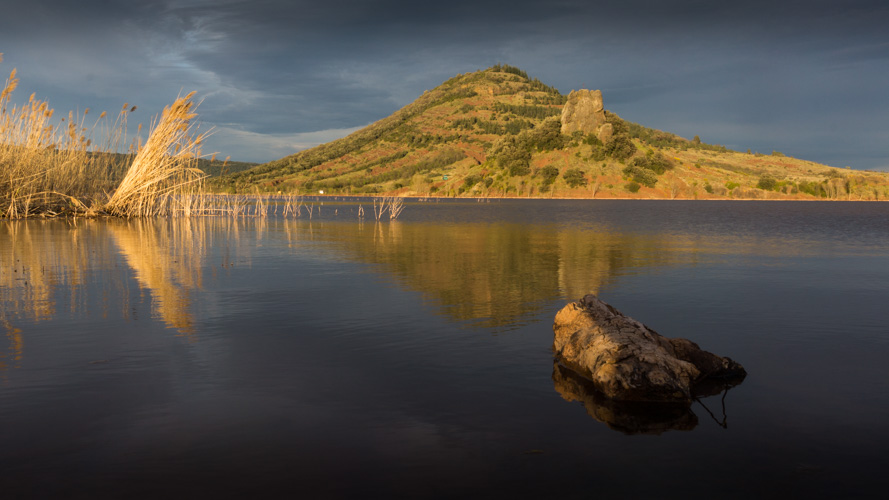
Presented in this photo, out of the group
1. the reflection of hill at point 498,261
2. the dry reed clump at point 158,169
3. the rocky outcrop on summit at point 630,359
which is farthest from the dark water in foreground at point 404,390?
the dry reed clump at point 158,169

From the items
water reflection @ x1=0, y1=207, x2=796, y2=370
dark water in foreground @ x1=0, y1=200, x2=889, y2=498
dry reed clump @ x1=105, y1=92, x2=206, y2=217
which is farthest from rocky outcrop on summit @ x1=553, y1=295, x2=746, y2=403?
dry reed clump @ x1=105, y1=92, x2=206, y2=217

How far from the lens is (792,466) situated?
543 centimetres

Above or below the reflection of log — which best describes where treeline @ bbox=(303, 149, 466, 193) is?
above

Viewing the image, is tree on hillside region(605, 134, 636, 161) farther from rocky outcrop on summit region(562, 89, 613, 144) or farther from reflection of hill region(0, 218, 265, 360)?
reflection of hill region(0, 218, 265, 360)

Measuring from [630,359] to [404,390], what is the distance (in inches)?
102

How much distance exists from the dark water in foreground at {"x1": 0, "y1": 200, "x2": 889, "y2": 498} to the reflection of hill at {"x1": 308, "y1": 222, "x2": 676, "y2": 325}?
177 millimetres

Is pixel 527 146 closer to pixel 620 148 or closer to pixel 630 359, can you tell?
pixel 620 148

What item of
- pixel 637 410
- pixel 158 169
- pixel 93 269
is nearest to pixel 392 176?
pixel 158 169

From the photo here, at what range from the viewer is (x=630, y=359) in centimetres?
734

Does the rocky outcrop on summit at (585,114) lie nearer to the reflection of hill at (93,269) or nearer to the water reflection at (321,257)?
the water reflection at (321,257)

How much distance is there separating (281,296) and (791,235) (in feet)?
91.4

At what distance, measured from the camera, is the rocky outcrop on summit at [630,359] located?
7082 millimetres

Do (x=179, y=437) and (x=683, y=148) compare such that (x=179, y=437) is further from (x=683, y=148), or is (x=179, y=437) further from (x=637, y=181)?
(x=683, y=148)

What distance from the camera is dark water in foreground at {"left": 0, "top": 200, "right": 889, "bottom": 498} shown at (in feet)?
17.0
